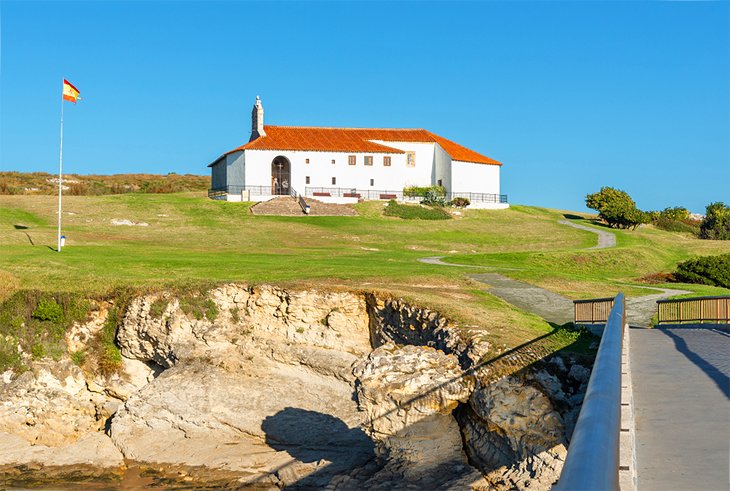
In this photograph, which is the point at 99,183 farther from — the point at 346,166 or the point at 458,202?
the point at 458,202

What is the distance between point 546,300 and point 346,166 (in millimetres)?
58149

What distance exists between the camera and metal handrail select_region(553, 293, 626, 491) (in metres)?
3.69

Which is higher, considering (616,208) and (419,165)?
(419,165)

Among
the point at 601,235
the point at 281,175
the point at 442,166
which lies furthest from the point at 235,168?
the point at 601,235

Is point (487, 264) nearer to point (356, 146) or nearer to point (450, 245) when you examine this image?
point (450, 245)

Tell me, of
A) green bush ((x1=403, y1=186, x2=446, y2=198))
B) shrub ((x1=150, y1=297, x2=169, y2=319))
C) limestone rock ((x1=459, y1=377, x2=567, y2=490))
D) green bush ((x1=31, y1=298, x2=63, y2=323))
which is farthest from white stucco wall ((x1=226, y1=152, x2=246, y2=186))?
limestone rock ((x1=459, y1=377, x2=567, y2=490))

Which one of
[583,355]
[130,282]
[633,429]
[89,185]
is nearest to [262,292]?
[130,282]

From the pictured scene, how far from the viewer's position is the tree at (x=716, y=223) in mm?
83125

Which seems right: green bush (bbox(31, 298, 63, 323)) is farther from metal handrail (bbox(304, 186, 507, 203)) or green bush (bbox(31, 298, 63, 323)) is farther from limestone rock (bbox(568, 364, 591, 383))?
metal handrail (bbox(304, 186, 507, 203))

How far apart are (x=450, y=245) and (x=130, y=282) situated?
35.6m

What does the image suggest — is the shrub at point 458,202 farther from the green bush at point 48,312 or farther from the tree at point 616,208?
the green bush at point 48,312

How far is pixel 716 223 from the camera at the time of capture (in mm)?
88500

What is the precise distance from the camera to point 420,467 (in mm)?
20203

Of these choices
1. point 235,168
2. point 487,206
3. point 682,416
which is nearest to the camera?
point 682,416
